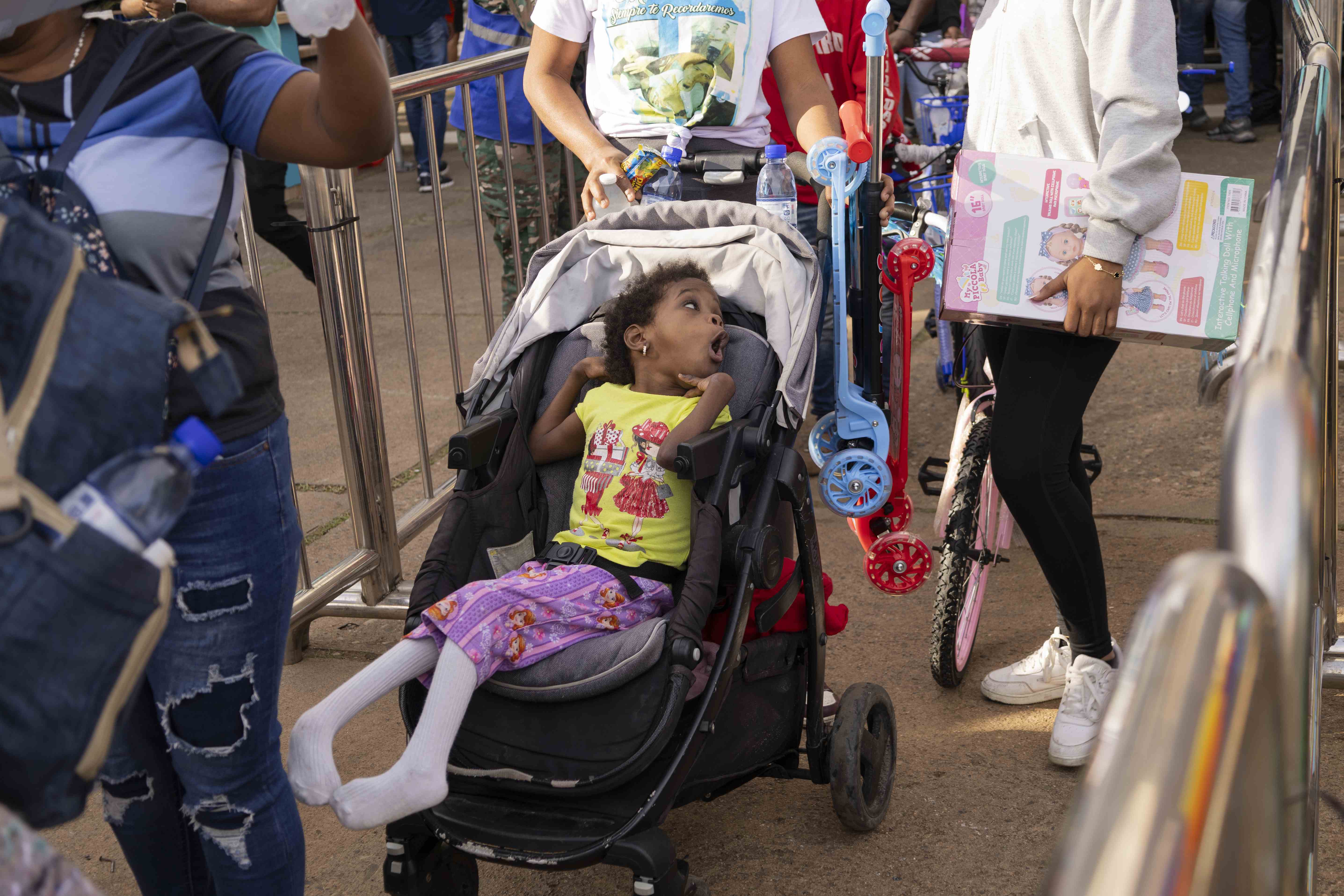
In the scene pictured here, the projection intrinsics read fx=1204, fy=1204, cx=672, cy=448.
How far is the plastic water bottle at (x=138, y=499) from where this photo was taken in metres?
1.04

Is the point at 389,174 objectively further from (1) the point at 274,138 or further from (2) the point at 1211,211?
(2) the point at 1211,211

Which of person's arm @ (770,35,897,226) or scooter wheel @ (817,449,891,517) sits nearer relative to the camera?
scooter wheel @ (817,449,891,517)

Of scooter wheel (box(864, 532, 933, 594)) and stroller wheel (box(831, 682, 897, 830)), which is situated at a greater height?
scooter wheel (box(864, 532, 933, 594))

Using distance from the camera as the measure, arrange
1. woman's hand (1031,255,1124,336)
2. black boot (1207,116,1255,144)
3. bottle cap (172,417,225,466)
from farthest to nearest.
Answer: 1. black boot (1207,116,1255,144)
2. woman's hand (1031,255,1124,336)
3. bottle cap (172,417,225,466)

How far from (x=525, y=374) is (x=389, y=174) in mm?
1264

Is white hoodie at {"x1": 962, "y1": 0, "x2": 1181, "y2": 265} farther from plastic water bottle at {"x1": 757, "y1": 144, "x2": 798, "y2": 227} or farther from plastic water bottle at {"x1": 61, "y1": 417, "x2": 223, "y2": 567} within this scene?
plastic water bottle at {"x1": 61, "y1": 417, "x2": 223, "y2": 567}

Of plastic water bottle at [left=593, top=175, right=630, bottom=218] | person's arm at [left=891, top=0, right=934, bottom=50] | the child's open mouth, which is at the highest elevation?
person's arm at [left=891, top=0, right=934, bottom=50]

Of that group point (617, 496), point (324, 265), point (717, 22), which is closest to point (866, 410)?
point (617, 496)

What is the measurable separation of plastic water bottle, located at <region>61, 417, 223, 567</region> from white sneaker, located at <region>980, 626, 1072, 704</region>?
264 cm

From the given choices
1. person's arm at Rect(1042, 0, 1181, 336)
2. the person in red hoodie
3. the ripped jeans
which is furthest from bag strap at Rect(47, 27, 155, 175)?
the person in red hoodie

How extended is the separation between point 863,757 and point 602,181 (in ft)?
5.31

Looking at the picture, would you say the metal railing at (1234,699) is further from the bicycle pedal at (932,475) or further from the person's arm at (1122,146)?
the bicycle pedal at (932,475)

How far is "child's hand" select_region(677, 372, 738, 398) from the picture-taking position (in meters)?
2.80

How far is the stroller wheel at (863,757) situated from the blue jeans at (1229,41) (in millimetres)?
8016
